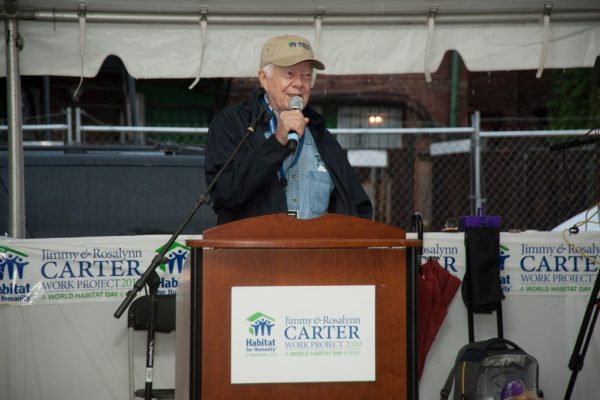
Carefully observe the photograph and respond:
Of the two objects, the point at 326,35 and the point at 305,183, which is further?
the point at 326,35

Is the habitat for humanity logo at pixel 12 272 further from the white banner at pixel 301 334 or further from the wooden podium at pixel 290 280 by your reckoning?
the white banner at pixel 301 334

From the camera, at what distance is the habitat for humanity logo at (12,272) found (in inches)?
189

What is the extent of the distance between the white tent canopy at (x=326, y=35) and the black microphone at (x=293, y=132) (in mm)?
1743

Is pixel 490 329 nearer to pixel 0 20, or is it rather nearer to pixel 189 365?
pixel 189 365

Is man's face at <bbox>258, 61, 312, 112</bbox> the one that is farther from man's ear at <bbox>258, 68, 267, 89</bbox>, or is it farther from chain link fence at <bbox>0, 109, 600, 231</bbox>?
chain link fence at <bbox>0, 109, 600, 231</bbox>

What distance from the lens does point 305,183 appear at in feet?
12.6

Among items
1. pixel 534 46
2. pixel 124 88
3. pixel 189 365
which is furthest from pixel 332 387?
pixel 124 88

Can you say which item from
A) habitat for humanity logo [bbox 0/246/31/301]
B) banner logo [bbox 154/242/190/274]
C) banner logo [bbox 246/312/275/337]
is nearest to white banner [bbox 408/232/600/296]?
banner logo [bbox 154/242/190/274]

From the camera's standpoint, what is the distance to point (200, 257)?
8.82 feet

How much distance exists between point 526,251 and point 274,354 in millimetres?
2860

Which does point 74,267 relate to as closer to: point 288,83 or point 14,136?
point 14,136

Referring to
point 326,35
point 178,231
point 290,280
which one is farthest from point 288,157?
point 326,35

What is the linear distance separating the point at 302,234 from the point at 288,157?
2.91ft

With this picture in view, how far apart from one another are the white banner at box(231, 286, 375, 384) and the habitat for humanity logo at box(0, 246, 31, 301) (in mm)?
2635
